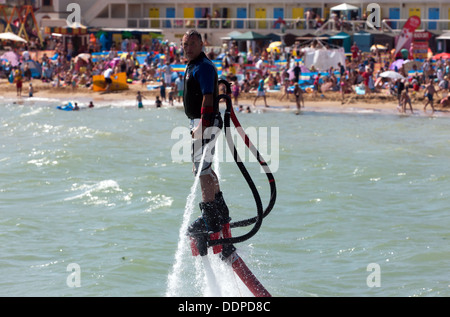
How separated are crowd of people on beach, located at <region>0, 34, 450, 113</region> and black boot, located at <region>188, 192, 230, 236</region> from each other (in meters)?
29.6

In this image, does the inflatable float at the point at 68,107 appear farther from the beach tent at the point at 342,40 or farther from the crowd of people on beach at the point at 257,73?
the beach tent at the point at 342,40

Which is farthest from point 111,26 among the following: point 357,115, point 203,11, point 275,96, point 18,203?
point 18,203

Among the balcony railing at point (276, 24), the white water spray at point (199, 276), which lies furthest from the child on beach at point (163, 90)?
the white water spray at point (199, 276)

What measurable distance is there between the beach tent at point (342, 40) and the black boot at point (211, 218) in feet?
142

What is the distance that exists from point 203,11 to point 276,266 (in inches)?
2112

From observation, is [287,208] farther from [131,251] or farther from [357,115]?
[357,115]

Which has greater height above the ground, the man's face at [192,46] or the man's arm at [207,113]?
the man's face at [192,46]

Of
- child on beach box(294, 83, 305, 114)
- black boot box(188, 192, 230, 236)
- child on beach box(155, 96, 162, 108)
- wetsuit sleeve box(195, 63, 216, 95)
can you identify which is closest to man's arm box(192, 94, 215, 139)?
wetsuit sleeve box(195, 63, 216, 95)

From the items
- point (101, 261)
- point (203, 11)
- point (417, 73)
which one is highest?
point (203, 11)

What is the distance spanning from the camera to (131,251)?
16.8m

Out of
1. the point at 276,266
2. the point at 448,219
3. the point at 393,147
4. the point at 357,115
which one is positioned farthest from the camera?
the point at 357,115

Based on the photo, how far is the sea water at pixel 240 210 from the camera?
1496 centimetres

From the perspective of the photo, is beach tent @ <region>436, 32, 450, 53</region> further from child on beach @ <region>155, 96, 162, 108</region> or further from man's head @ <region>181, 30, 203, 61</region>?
man's head @ <region>181, 30, 203, 61</region>

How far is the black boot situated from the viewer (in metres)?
9.51
